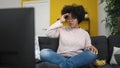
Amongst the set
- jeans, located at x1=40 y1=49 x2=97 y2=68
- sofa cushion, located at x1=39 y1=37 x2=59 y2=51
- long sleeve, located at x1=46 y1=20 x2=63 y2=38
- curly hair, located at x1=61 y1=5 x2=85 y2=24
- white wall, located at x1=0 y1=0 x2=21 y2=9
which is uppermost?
white wall, located at x1=0 y1=0 x2=21 y2=9

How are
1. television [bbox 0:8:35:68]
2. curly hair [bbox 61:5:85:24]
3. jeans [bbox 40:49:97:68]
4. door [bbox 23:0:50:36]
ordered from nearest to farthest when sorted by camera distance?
television [bbox 0:8:35:68] → jeans [bbox 40:49:97:68] → curly hair [bbox 61:5:85:24] → door [bbox 23:0:50:36]

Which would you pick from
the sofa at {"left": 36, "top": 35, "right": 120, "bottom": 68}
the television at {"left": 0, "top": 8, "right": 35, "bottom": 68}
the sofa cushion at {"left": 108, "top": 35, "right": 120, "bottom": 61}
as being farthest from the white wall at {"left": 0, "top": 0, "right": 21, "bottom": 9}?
the television at {"left": 0, "top": 8, "right": 35, "bottom": 68}

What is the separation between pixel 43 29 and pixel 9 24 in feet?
16.7

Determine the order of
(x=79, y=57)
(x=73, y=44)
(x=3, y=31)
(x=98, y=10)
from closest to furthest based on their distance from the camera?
(x=3, y=31)
(x=79, y=57)
(x=73, y=44)
(x=98, y=10)

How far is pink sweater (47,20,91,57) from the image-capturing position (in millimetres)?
2545

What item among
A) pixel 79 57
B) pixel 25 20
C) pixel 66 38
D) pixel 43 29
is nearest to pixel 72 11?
pixel 66 38

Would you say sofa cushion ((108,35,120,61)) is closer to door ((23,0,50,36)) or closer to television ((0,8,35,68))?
television ((0,8,35,68))

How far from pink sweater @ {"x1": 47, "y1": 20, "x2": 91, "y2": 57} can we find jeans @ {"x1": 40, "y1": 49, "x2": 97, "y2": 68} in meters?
0.20

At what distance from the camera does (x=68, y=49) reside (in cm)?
255

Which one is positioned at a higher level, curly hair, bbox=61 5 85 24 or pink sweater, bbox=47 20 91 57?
curly hair, bbox=61 5 85 24

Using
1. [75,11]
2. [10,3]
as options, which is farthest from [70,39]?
[10,3]

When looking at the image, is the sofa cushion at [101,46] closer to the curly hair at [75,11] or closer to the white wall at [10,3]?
the curly hair at [75,11]

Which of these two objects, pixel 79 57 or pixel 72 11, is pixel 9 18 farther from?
pixel 72 11

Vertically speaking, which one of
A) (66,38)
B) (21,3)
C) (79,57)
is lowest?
(79,57)
